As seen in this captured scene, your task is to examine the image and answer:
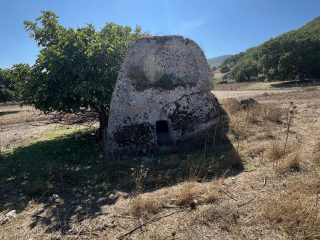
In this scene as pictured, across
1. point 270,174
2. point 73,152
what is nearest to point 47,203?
point 73,152

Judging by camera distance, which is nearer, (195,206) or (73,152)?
(195,206)

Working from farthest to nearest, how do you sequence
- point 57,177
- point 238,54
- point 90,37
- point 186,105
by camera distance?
point 238,54, point 90,37, point 186,105, point 57,177

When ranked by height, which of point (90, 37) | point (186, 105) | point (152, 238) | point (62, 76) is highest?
point (90, 37)

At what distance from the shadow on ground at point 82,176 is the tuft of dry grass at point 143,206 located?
62cm

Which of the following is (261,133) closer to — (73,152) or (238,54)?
(73,152)

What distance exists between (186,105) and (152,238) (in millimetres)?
5014

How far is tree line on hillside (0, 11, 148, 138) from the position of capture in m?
9.44

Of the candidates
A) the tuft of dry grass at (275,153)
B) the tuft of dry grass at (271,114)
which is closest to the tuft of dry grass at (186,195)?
the tuft of dry grass at (275,153)

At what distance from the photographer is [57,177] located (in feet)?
24.0

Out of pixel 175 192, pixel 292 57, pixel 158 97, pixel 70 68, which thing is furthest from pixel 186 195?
pixel 292 57

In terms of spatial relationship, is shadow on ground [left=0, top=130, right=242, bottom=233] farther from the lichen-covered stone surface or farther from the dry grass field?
the lichen-covered stone surface

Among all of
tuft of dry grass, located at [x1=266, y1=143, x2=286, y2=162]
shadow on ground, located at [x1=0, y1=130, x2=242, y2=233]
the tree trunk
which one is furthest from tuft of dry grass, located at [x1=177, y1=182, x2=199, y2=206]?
the tree trunk

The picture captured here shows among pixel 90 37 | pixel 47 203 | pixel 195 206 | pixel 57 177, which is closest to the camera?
pixel 195 206

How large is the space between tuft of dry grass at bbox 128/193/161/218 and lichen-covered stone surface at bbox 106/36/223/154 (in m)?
3.24
